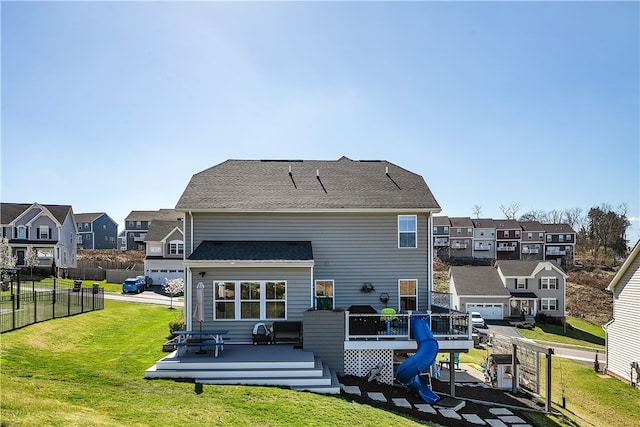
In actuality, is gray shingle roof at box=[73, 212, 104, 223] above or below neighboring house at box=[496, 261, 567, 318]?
above

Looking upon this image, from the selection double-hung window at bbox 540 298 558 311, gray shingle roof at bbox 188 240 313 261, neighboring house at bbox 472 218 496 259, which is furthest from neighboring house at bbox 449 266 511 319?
neighboring house at bbox 472 218 496 259

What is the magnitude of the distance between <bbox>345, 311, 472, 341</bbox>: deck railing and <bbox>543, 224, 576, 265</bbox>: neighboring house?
75.6m

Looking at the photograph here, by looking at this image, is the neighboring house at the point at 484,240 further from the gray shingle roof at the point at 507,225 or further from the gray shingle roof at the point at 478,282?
the gray shingle roof at the point at 478,282

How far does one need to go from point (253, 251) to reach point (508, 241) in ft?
240

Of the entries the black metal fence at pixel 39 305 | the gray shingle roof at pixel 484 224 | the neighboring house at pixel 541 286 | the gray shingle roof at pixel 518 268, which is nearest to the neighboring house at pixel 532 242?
the gray shingle roof at pixel 484 224

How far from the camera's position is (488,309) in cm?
4438

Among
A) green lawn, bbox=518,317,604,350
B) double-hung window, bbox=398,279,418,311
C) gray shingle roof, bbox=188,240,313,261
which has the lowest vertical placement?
green lawn, bbox=518,317,604,350

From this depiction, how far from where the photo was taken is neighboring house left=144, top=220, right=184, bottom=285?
4156 cm

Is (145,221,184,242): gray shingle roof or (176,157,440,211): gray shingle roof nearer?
(176,157,440,211): gray shingle roof

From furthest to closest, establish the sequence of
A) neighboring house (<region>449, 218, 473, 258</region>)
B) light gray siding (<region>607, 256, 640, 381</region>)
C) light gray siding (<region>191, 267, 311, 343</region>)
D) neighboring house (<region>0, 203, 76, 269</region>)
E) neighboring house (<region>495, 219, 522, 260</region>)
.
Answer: neighboring house (<region>495, 219, 522, 260</region>) < neighboring house (<region>449, 218, 473, 258</region>) < neighboring house (<region>0, 203, 76, 269</region>) < light gray siding (<region>607, 256, 640, 381</region>) < light gray siding (<region>191, 267, 311, 343</region>)

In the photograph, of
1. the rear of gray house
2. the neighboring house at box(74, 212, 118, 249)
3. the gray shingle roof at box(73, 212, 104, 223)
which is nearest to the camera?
the rear of gray house

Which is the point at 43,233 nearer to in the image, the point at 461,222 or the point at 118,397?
the point at 118,397

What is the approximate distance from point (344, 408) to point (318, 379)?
70.3 inches

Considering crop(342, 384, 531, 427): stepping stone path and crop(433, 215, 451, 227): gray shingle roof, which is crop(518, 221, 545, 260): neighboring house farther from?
crop(342, 384, 531, 427): stepping stone path
